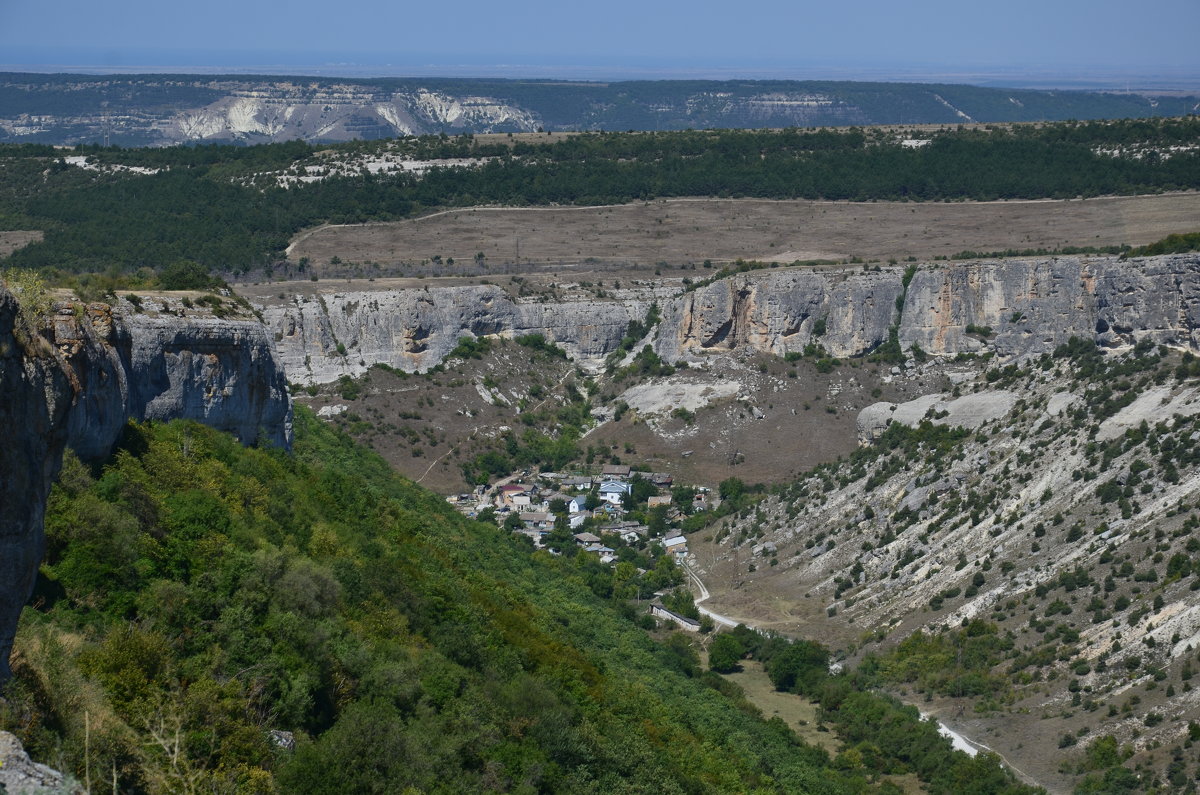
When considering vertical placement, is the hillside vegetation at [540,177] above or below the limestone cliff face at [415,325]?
above

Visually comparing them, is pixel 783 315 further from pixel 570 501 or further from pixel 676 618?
pixel 676 618

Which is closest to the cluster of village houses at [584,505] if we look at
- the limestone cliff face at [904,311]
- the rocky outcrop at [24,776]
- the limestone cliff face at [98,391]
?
the limestone cliff face at [904,311]

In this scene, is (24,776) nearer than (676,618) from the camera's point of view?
Yes

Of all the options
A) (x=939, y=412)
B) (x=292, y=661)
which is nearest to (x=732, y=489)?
(x=939, y=412)

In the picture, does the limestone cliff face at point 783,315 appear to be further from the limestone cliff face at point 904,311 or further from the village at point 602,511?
the village at point 602,511

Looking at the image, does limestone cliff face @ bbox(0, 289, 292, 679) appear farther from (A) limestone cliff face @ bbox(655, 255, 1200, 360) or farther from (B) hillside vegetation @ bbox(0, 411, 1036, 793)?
(A) limestone cliff face @ bbox(655, 255, 1200, 360)

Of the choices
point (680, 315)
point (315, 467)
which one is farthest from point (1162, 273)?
point (315, 467)
